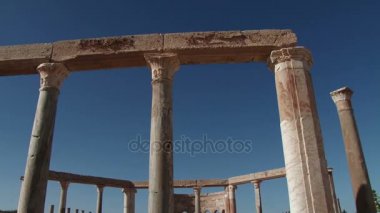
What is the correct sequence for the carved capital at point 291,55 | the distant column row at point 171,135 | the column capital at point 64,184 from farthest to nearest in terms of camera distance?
the column capital at point 64,184
the carved capital at point 291,55
the distant column row at point 171,135

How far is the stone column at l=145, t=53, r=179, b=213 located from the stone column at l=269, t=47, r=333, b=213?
115 inches

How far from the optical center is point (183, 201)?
113 feet

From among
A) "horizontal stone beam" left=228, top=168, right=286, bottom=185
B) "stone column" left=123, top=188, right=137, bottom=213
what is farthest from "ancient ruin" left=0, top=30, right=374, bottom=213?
"stone column" left=123, top=188, right=137, bottom=213

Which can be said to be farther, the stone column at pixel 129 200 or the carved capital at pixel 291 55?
the stone column at pixel 129 200

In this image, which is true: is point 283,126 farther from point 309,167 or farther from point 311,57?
point 311,57

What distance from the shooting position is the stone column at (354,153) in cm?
1047

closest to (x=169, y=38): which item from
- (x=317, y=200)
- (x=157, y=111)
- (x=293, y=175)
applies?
(x=157, y=111)

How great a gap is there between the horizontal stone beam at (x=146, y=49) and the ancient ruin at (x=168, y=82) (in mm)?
28

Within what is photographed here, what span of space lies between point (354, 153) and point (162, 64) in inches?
301

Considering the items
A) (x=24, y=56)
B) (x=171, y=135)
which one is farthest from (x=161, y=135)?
(x=24, y=56)

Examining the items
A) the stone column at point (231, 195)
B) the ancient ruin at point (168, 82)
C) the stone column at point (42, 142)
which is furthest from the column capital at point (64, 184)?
the stone column at point (42, 142)

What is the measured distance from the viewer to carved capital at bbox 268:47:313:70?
873 centimetres

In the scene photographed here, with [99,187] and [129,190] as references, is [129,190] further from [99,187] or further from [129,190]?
[99,187]

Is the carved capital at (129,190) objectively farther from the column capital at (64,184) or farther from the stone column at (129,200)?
the column capital at (64,184)
